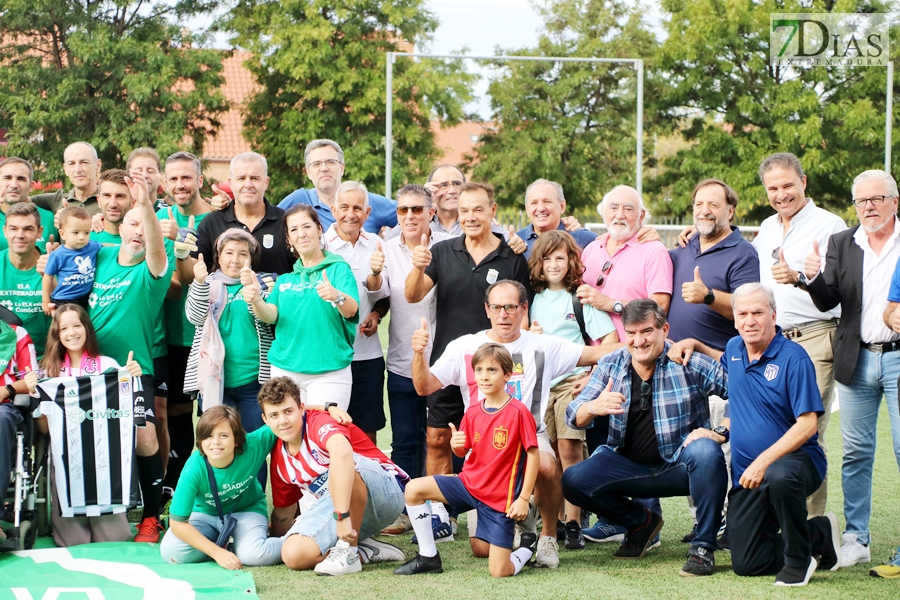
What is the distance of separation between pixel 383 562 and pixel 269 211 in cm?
228

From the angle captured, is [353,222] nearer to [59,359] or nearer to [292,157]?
[59,359]

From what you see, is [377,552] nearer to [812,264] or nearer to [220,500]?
[220,500]

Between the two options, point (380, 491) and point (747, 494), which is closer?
point (747, 494)

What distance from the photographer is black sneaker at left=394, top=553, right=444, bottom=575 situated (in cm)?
479

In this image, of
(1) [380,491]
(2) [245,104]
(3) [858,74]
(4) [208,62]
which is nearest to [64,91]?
(4) [208,62]

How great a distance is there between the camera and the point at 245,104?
29016mm

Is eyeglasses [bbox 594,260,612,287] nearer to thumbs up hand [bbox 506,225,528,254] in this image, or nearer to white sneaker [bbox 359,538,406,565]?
thumbs up hand [bbox 506,225,528,254]

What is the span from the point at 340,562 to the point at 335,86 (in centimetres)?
2448

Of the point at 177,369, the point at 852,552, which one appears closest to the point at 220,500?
the point at 177,369

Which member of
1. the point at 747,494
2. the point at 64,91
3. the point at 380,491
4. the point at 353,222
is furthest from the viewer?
the point at 64,91

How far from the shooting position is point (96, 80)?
25.6 metres

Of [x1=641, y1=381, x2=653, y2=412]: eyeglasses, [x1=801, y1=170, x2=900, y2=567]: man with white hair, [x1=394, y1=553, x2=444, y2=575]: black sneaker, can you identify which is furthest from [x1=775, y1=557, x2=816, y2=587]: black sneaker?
[x1=394, y1=553, x2=444, y2=575]: black sneaker

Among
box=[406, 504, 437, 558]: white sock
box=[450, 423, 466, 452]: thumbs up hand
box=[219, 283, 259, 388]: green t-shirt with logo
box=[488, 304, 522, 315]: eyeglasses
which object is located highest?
box=[488, 304, 522, 315]: eyeglasses

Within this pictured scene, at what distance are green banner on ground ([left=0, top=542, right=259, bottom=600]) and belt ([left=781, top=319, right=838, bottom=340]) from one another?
122 inches
